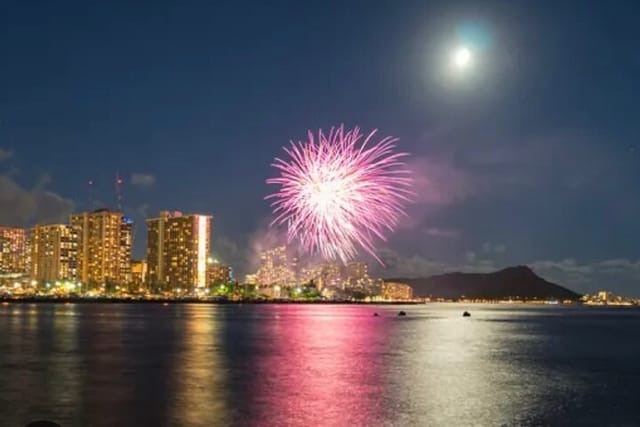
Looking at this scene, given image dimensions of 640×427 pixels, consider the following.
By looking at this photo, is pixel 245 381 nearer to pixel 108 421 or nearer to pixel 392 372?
pixel 392 372

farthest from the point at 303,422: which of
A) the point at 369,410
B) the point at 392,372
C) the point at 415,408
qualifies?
the point at 392,372

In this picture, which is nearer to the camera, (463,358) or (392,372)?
(392,372)

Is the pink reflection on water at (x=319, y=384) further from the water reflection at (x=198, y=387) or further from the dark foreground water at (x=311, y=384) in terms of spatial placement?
the water reflection at (x=198, y=387)

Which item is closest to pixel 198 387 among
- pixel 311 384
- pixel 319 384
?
pixel 311 384

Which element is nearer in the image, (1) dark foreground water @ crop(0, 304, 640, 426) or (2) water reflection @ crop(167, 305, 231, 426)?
(2) water reflection @ crop(167, 305, 231, 426)

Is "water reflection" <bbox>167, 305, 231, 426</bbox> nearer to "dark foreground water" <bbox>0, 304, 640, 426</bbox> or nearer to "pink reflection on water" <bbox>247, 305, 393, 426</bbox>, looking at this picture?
"dark foreground water" <bbox>0, 304, 640, 426</bbox>

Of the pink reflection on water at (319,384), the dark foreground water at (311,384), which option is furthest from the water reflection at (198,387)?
the pink reflection on water at (319,384)

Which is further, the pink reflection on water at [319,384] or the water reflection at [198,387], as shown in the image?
the pink reflection on water at [319,384]

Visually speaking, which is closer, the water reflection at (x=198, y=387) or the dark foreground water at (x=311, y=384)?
the water reflection at (x=198, y=387)

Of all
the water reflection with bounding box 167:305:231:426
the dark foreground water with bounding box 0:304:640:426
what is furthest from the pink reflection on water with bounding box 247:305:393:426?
the water reflection with bounding box 167:305:231:426

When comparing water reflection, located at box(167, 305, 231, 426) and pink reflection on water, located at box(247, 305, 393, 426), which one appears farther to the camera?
pink reflection on water, located at box(247, 305, 393, 426)

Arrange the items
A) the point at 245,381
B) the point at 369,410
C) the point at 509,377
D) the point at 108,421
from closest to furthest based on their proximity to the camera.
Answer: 1. the point at 108,421
2. the point at 369,410
3. the point at 245,381
4. the point at 509,377
